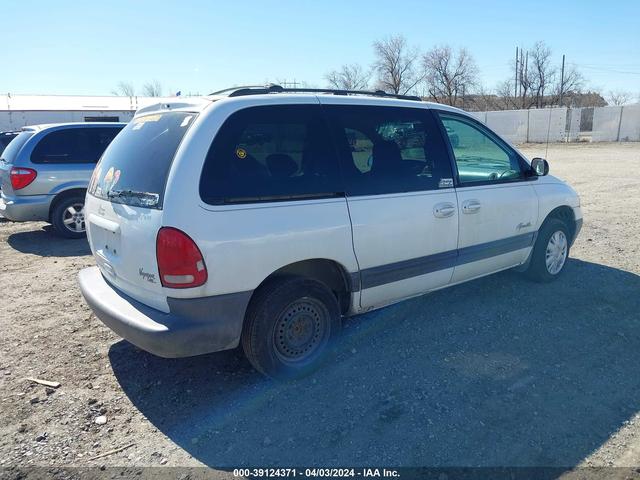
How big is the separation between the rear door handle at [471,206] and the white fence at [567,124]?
30698 mm

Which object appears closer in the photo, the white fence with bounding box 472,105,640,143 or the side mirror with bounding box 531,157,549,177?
the side mirror with bounding box 531,157,549,177

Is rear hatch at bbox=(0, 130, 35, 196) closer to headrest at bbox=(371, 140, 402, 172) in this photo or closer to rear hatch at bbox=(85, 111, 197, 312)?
rear hatch at bbox=(85, 111, 197, 312)

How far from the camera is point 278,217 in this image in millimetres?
3197

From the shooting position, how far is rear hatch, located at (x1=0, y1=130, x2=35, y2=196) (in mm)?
7684

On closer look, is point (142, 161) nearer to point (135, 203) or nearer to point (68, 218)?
point (135, 203)

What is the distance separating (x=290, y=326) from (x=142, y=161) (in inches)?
59.7

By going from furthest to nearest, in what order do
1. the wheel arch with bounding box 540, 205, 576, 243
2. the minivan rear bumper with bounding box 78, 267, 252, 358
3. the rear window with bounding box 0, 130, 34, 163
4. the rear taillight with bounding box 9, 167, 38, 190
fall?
the rear window with bounding box 0, 130, 34, 163, the rear taillight with bounding box 9, 167, 38, 190, the wheel arch with bounding box 540, 205, 576, 243, the minivan rear bumper with bounding box 78, 267, 252, 358

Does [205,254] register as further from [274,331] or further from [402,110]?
[402,110]

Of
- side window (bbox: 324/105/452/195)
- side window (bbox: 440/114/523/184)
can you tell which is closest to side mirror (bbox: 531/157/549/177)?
side window (bbox: 440/114/523/184)

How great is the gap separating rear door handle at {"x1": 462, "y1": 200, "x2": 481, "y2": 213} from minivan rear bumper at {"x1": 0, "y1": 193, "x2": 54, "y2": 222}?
6.55 m

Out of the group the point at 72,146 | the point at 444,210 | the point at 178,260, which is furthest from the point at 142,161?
the point at 72,146

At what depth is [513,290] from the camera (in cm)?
518

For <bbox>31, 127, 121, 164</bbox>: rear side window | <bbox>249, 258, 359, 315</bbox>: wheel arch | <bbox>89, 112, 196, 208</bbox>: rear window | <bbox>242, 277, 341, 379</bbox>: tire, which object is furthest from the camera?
<bbox>31, 127, 121, 164</bbox>: rear side window

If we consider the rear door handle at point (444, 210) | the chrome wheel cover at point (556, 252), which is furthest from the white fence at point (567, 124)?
the rear door handle at point (444, 210)
